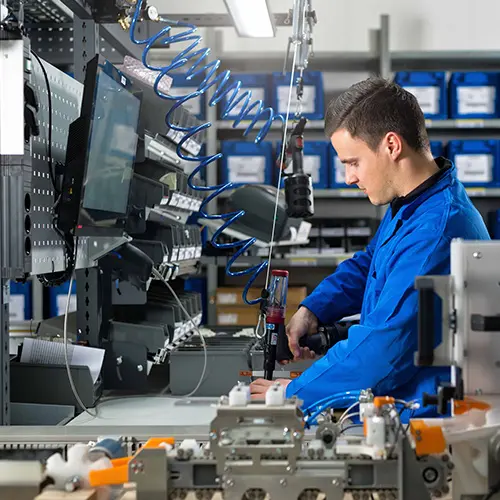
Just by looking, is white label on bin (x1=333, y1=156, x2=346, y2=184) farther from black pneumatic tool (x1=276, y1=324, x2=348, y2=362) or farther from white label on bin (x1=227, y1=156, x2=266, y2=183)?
black pneumatic tool (x1=276, y1=324, x2=348, y2=362)

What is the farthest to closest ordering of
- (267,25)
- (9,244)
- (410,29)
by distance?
(410,29) < (267,25) < (9,244)

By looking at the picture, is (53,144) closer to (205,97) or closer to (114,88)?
(114,88)

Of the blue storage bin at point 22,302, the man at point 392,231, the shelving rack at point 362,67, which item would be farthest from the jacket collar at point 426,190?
the blue storage bin at point 22,302

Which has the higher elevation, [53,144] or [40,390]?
[53,144]

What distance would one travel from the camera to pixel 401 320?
4.83 feet

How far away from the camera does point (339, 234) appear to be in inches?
184

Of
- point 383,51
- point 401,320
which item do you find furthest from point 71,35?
point 383,51

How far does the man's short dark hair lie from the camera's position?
1.74 metres

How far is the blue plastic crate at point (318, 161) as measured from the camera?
4.62m

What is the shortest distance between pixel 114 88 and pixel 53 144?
0.24m

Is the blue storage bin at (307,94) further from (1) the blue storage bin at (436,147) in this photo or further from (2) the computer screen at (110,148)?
(2) the computer screen at (110,148)

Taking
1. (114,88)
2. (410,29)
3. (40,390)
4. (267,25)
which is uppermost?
(410,29)

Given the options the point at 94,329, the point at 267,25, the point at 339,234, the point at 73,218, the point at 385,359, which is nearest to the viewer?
the point at 385,359

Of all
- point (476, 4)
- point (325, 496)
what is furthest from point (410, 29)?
point (325, 496)
